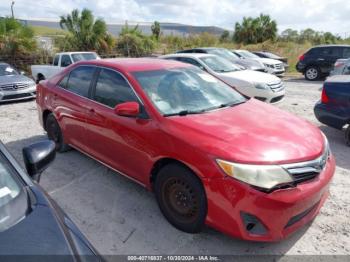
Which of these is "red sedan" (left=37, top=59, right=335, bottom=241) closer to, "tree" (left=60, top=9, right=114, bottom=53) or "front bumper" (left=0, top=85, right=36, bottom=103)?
"front bumper" (left=0, top=85, right=36, bottom=103)

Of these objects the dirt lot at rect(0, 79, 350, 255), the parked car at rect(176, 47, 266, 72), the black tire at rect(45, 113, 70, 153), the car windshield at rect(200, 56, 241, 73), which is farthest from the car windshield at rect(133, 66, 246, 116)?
the parked car at rect(176, 47, 266, 72)

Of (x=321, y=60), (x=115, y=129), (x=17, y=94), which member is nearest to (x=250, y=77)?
(x=115, y=129)

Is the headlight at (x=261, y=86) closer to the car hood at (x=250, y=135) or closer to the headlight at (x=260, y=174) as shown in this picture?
the car hood at (x=250, y=135)

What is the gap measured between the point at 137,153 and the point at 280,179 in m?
1.52

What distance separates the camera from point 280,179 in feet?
8.47

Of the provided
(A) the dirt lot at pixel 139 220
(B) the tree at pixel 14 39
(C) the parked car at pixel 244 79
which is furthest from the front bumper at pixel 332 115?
(B) the tree at pixel 14 39

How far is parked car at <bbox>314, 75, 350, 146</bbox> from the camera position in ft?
17.8

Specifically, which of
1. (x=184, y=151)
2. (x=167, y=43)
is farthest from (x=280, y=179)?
(x=167, y=43)

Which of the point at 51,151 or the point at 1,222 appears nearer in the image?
the point at 1,222

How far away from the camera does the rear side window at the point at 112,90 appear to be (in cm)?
369

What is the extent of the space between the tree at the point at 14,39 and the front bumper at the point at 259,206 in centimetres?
1620

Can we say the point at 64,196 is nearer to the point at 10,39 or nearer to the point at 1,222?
the point at 1,222

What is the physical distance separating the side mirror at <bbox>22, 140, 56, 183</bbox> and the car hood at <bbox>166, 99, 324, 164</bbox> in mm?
1173

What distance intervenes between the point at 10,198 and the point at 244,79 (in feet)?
24.5
